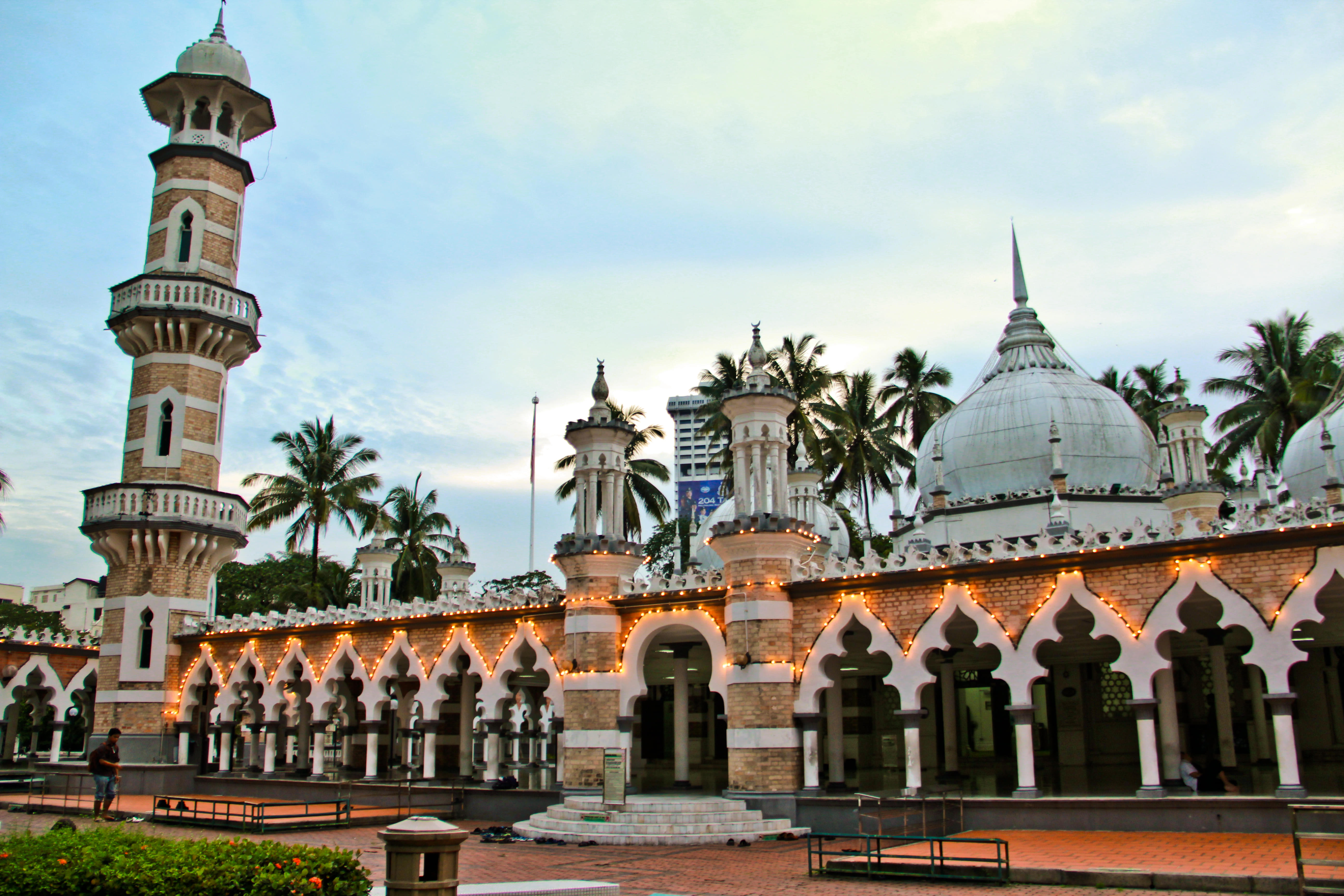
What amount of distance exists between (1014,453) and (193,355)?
76.6 feet

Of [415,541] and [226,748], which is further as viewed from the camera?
[415,541]

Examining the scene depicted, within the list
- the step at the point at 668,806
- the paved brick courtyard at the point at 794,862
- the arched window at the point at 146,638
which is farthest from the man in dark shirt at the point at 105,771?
the arched window at the point at 146,638

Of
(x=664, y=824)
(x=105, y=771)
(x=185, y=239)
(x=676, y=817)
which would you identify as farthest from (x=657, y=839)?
(x=185, y=239)

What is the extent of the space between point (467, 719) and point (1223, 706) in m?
17.0

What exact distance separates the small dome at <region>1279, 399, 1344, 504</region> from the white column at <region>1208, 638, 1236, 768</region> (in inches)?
311

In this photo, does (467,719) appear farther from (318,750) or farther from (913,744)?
(913,744)

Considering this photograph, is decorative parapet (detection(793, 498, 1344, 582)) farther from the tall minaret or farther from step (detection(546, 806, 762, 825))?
the tall minaret

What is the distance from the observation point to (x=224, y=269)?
30.5 meters

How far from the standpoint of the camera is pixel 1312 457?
27094mm

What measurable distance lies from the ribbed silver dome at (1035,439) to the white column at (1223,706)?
883cm

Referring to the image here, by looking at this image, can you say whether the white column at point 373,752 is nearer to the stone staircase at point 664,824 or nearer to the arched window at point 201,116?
the stone staircase at point 664,824

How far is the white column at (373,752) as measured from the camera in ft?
81.2

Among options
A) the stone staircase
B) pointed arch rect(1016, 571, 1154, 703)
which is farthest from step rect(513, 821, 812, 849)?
pointed arch rect(1016, 571, 1154, 703)

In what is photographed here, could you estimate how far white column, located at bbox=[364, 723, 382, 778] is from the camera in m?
24.8
